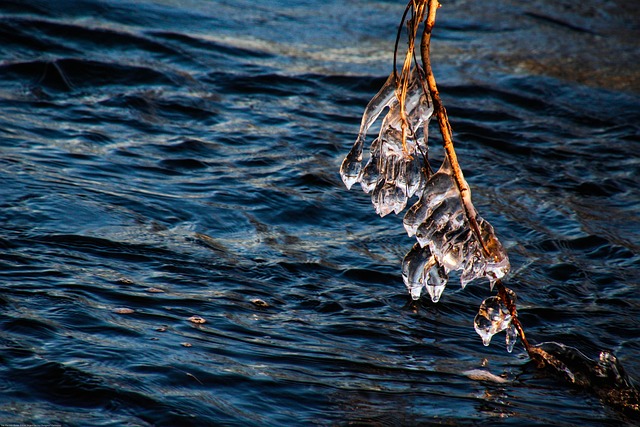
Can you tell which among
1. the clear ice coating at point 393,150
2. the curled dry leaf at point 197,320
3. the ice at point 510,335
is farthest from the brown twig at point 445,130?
the curled dry leaf at point 197,320

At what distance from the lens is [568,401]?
8.98 ft

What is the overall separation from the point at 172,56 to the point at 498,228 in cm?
334

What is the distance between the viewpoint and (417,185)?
2742 millimetres

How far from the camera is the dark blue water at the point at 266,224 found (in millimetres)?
2619

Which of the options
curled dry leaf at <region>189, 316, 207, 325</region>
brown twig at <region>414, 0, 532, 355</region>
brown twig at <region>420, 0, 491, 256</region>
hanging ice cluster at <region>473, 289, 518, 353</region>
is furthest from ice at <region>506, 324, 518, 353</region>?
curled dry leaf at <region>189, 316, 207, 325</region>

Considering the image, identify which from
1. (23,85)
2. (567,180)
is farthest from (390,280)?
(23,85)

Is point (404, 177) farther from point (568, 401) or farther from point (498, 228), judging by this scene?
point (498, 228)

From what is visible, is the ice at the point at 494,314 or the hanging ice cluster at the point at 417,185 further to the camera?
the ice at the point at 494,314

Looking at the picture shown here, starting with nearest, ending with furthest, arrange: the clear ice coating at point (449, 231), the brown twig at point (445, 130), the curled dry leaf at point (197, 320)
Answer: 1. the brown twig at point (445, 130)
2. the clear ice coating at point (449, 231)
3. the curled dry leaf at point (197, 320)

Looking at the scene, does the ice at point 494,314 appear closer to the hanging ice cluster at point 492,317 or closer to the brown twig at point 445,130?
the hanging ice cluster at point 492,317

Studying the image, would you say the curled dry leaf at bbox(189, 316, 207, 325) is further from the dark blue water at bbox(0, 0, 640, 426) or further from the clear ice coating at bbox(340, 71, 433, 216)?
the clear ice coating at bbox(340, 71, 433, 216)

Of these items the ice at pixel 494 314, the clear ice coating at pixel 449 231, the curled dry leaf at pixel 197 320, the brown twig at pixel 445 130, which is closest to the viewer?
the brown twig at pixel 445 130

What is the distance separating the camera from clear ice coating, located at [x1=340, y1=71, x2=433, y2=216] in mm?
2643

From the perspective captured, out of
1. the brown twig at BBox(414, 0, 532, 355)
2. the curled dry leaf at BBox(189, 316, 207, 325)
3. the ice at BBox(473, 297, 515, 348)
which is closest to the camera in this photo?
the brown twig at BBox(414, 0, 532, 355)
